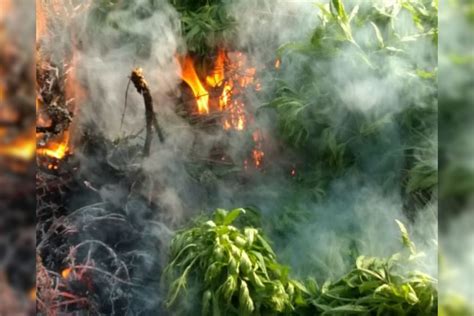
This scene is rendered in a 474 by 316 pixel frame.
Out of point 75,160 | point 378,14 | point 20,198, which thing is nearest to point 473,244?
point 20,198

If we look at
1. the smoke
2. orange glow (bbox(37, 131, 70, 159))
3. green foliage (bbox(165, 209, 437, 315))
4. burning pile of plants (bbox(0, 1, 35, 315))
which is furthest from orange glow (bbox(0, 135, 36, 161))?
orange glow (bbox(37, 131, 70, 159))

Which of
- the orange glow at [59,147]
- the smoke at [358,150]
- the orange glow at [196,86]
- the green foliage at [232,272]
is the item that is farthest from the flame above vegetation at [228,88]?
the orange glow at [59,147]

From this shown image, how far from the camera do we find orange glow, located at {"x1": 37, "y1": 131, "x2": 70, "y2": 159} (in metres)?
2.03

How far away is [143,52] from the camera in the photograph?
2.00 meters

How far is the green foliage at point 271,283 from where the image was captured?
5.21 ft

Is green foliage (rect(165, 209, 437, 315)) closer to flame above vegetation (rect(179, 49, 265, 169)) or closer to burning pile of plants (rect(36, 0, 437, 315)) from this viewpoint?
burning pile of plants (rect(36, 0, 437, 315))

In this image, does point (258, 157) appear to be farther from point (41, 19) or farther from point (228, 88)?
point (41, 19)

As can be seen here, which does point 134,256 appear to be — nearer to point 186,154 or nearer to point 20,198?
point 186,154

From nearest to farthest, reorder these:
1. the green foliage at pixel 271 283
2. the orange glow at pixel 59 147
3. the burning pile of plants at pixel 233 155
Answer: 1. the green foliage at pixel 271 283
2. the burning pile of plants at pixel 233 155
3. the orange glow at pixel 59 147

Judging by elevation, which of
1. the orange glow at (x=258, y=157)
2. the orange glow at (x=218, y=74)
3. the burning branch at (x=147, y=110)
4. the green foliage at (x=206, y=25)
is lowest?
the orange glow at (x=258, y=157)

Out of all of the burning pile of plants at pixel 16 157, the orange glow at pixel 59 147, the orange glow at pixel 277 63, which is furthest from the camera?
the orange glow at pixel 59 147

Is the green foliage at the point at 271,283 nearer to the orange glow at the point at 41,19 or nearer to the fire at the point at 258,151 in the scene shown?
the fire at the point at 258,151

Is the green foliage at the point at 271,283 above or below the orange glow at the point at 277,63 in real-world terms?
below

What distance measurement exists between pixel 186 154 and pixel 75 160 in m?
0.37
